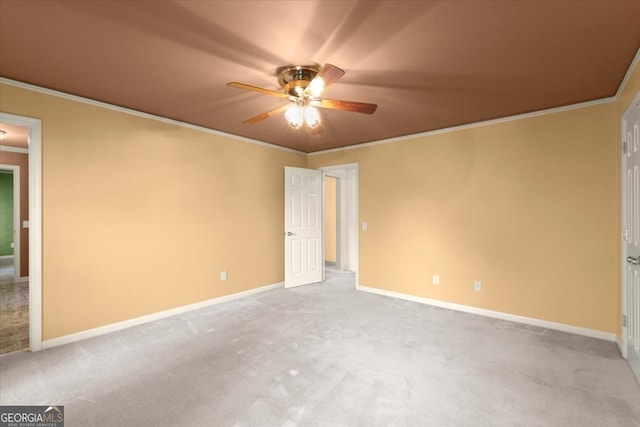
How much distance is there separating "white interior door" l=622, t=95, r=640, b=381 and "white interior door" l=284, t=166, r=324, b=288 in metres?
3.97

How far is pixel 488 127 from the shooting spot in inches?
144

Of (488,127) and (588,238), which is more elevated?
(488,127)

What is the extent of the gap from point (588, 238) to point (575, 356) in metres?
1.24

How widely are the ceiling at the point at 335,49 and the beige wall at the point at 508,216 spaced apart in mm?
536

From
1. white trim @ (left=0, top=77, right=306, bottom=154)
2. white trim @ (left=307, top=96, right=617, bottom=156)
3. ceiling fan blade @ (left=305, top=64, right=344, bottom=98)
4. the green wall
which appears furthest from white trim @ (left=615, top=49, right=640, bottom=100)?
→ the green wall

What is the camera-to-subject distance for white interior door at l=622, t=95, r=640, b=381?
225 centimetres

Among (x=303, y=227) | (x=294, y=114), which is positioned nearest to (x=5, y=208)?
(x=303, y=227)

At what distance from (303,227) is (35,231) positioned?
11.3 feet

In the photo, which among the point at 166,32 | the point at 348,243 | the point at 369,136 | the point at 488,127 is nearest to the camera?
the point at 166,32

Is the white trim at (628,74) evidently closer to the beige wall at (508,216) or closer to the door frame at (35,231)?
the beige wall at (508,216)

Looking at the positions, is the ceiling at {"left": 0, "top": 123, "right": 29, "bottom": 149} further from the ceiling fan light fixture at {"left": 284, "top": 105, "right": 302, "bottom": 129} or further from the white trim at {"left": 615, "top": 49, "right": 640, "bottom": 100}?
the white trim at {"left": 615, "top": 49, "right": 640, "bottom": 100}

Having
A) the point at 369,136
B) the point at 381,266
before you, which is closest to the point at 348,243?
the point at 381,266

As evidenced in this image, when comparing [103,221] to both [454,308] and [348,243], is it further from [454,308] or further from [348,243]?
[348,243]

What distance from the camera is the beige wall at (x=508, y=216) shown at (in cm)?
301
